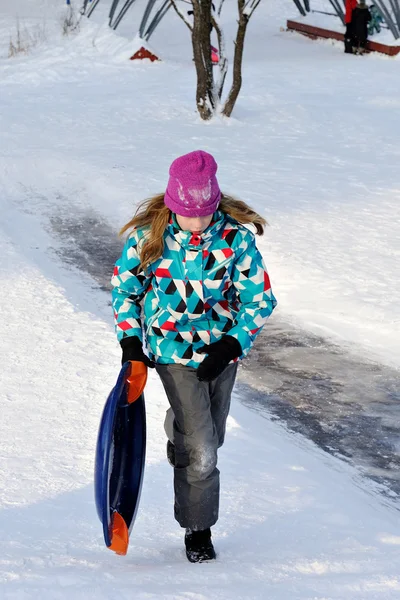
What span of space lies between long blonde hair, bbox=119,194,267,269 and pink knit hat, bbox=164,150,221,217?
61mm

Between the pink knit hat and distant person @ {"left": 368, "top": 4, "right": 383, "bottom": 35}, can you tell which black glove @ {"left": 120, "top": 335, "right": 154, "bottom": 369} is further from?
distant person @ {"left": 368, "top": 4, "right": 383, "bottom": 35}

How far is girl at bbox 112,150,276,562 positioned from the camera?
2.97 m

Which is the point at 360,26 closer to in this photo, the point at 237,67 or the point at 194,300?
the point at 237,67

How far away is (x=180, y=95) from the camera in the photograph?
45.1ft

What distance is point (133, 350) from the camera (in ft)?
9.99

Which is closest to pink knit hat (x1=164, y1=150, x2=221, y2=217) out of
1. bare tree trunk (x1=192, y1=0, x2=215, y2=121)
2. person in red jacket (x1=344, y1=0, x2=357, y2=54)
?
bare tree trunk (x1=192, y1=0, x2=215, y2=121)

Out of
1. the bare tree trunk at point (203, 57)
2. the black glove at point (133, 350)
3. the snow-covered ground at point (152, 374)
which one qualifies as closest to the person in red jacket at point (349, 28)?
the snow-covered ground at point (152, 374)

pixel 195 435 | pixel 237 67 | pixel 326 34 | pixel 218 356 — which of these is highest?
pixel 218 356

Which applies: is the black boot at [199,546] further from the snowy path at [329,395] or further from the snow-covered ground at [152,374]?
the snowy path at [329,395]

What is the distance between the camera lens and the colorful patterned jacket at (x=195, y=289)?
2.99 meters

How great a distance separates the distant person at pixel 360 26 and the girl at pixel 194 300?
1583 centimetres

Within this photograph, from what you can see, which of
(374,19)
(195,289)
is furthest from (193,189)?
(374,19)

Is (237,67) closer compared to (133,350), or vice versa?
(133,350)

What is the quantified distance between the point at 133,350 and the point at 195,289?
0.89ft
